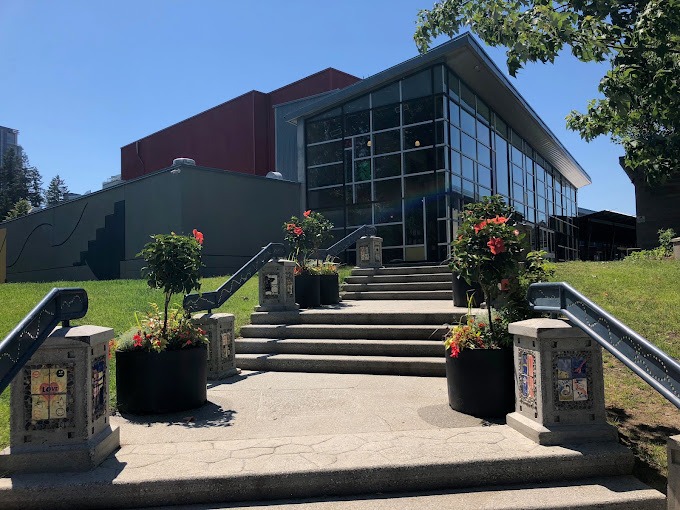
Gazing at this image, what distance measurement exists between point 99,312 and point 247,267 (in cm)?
310

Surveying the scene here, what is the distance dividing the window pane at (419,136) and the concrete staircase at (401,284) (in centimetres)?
664

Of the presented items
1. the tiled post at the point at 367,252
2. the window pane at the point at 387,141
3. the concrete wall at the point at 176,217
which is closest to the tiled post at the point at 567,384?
the tiled post at the point at 367,252

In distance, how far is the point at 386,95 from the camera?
61.6 ft

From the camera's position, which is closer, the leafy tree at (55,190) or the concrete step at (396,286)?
the concrete step at (396,286)

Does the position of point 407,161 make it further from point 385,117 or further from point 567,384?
point 567,384

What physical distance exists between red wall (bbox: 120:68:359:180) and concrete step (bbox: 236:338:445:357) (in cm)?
2137

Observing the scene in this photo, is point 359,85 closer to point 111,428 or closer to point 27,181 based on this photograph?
point 111,428

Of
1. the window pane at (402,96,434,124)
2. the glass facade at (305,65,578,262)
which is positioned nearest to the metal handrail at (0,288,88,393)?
the glass facade at (305,65,578,262)

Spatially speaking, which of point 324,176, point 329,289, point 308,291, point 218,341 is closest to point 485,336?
point 218,341

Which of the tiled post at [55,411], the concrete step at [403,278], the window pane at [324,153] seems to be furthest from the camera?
the window pane at [324,153]

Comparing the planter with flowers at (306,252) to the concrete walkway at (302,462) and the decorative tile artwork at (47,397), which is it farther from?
the decorative tile artwork at (47,397)

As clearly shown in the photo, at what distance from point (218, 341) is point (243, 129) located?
25.3 metres

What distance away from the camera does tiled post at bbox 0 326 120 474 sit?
11.5 feet

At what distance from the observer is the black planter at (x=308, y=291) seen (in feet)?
32.6
